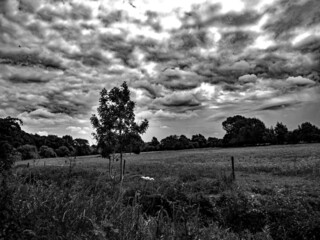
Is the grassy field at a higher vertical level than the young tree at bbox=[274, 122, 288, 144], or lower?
lower

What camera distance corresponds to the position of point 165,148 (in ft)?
332

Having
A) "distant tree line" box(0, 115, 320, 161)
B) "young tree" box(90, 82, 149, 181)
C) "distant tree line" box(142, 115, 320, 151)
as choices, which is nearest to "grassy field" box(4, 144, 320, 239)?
"young tree" box(90, 82, 149, 181)

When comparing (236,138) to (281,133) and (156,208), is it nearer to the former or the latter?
(281,133)

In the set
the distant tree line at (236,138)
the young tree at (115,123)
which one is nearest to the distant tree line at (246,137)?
the distant tree line at (236,138)

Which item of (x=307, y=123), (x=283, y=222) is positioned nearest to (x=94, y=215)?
(x=283, y=222)

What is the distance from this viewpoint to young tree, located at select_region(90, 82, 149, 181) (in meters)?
18.2

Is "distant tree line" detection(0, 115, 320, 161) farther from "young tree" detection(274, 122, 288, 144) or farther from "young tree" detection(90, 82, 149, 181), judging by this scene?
"young tree" detection(90, 82, 149, 181)

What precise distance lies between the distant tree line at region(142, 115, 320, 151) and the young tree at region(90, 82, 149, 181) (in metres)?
67.5

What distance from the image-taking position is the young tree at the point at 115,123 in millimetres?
18156

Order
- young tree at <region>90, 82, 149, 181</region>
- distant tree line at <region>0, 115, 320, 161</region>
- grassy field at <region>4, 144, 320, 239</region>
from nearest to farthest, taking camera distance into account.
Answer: grassy field at <region>4, 144, 320, 239</region>
young tree at <region>90, 82, 149, 181</region>
distant tree line at <region>0, 115, 320, 161</region>

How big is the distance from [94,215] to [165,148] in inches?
3893

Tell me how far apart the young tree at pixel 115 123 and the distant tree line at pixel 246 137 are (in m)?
67.5

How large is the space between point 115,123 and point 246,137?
78.3m

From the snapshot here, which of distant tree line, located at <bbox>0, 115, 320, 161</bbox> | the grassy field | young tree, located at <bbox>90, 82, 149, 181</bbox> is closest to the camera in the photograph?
the grassy field
